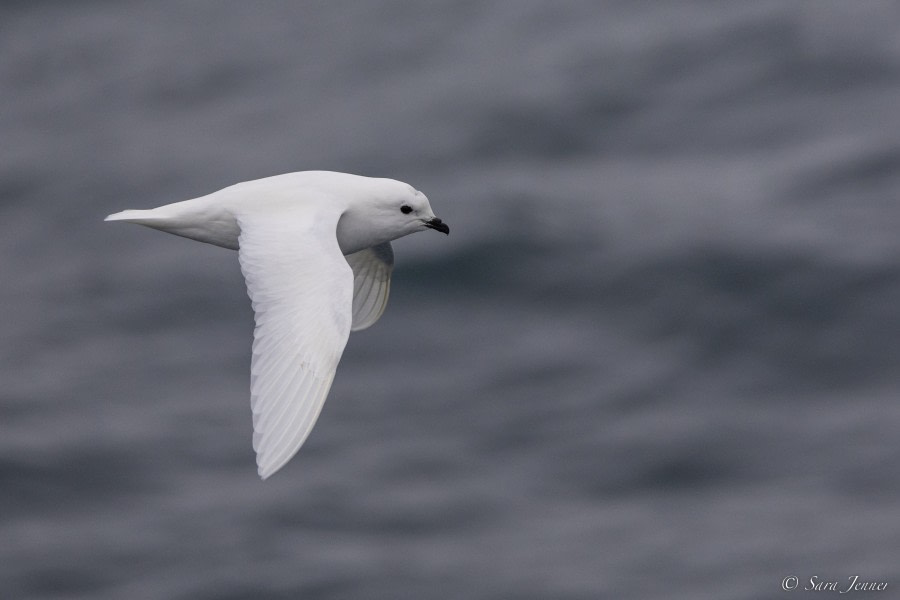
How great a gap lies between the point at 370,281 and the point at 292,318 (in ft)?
7.34

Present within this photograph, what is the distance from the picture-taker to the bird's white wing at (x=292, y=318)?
24.5 feet

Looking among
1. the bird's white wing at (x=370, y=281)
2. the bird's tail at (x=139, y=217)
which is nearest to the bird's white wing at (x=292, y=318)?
the bird's tail at (x=139, y=217)

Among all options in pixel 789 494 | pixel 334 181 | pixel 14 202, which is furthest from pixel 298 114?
pixel 334 181

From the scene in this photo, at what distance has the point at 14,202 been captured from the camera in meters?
19.5

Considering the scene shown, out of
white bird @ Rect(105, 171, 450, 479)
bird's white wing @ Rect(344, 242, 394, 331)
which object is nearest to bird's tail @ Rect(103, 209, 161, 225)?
white bird @ Rect(105, 171, 450, 479)

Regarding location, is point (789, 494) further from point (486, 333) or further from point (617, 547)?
point (486, 333)

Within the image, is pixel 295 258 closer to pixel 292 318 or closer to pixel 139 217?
A: pixel 292 318

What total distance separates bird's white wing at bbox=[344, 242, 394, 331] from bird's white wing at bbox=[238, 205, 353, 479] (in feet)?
4.70

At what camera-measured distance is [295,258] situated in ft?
27.0

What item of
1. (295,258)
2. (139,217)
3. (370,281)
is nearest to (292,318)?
(295,258)

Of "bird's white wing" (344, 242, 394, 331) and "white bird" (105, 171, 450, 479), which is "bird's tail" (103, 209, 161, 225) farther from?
"bird's white wing" (344, 242, 394, 331)

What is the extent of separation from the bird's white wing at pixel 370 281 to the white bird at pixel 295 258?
2.11ft

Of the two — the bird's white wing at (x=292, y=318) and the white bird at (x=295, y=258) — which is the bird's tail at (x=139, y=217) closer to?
the white bird at (x=295, y=258)

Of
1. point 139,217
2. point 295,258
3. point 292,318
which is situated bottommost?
point 292,318
